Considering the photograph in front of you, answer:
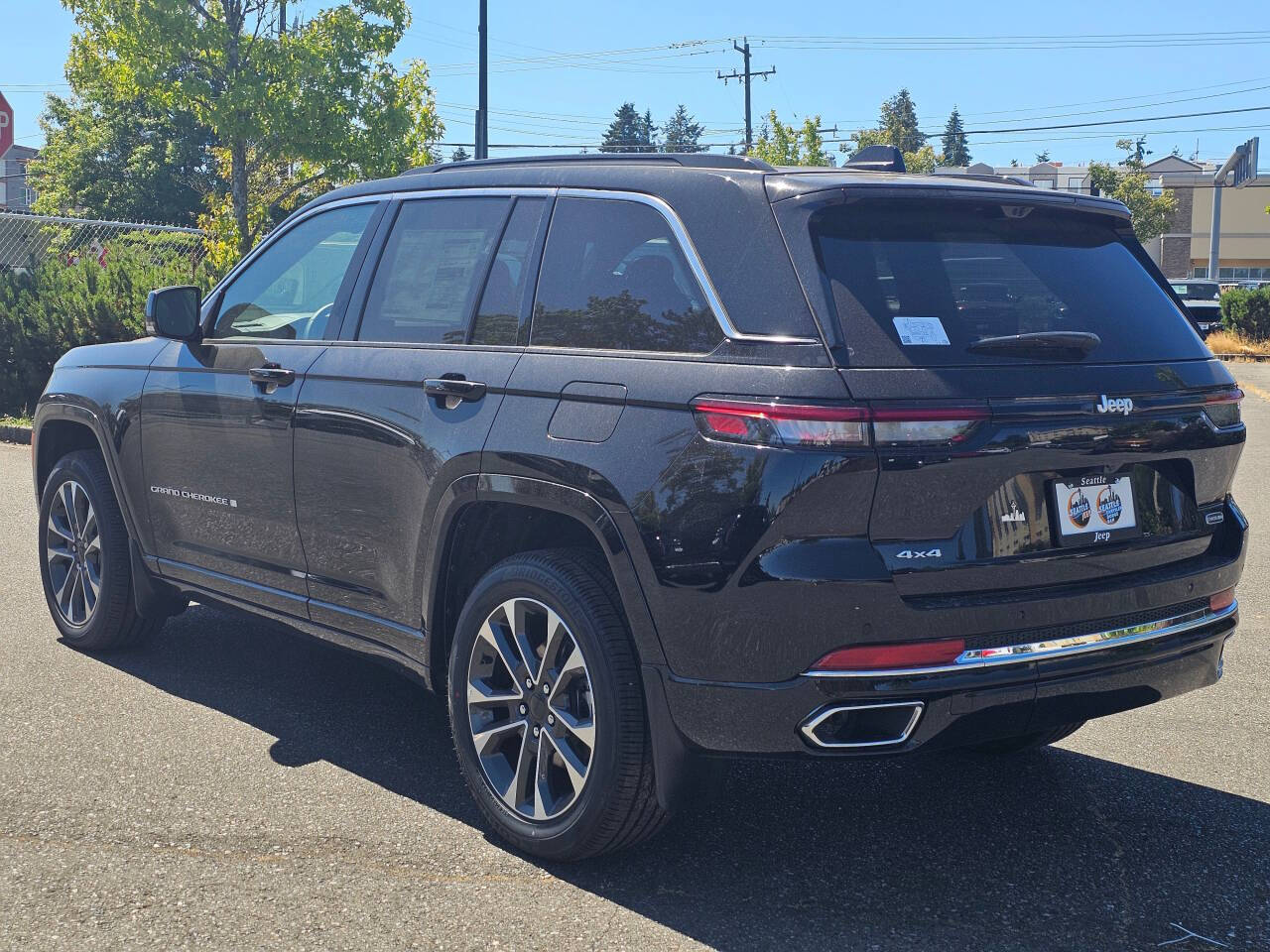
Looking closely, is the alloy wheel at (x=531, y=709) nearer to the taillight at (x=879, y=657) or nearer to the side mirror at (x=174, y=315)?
the taillight at (x=879, y=657)

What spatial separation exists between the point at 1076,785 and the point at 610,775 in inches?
68.1

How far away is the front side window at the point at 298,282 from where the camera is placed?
484 centimetres

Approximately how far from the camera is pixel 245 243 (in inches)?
790

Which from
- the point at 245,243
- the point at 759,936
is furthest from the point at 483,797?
the point at 245,243

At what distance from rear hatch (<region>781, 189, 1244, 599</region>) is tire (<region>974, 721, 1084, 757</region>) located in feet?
Result: 3.13

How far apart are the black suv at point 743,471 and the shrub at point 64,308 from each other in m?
10.1

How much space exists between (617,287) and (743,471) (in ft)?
2.69

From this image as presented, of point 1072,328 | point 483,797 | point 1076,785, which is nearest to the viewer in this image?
point 1072,328

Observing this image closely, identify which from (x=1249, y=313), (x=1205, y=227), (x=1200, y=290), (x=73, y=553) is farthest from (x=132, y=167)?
(x=1205, y=227)

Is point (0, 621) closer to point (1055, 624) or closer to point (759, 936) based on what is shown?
point (759, 936)

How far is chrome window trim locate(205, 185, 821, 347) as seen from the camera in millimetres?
3445

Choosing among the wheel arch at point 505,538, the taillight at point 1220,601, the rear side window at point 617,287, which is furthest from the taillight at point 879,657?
the taillight at point 1220,601

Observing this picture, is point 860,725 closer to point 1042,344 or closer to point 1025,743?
point 1042,344

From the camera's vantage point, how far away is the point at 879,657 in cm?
327
